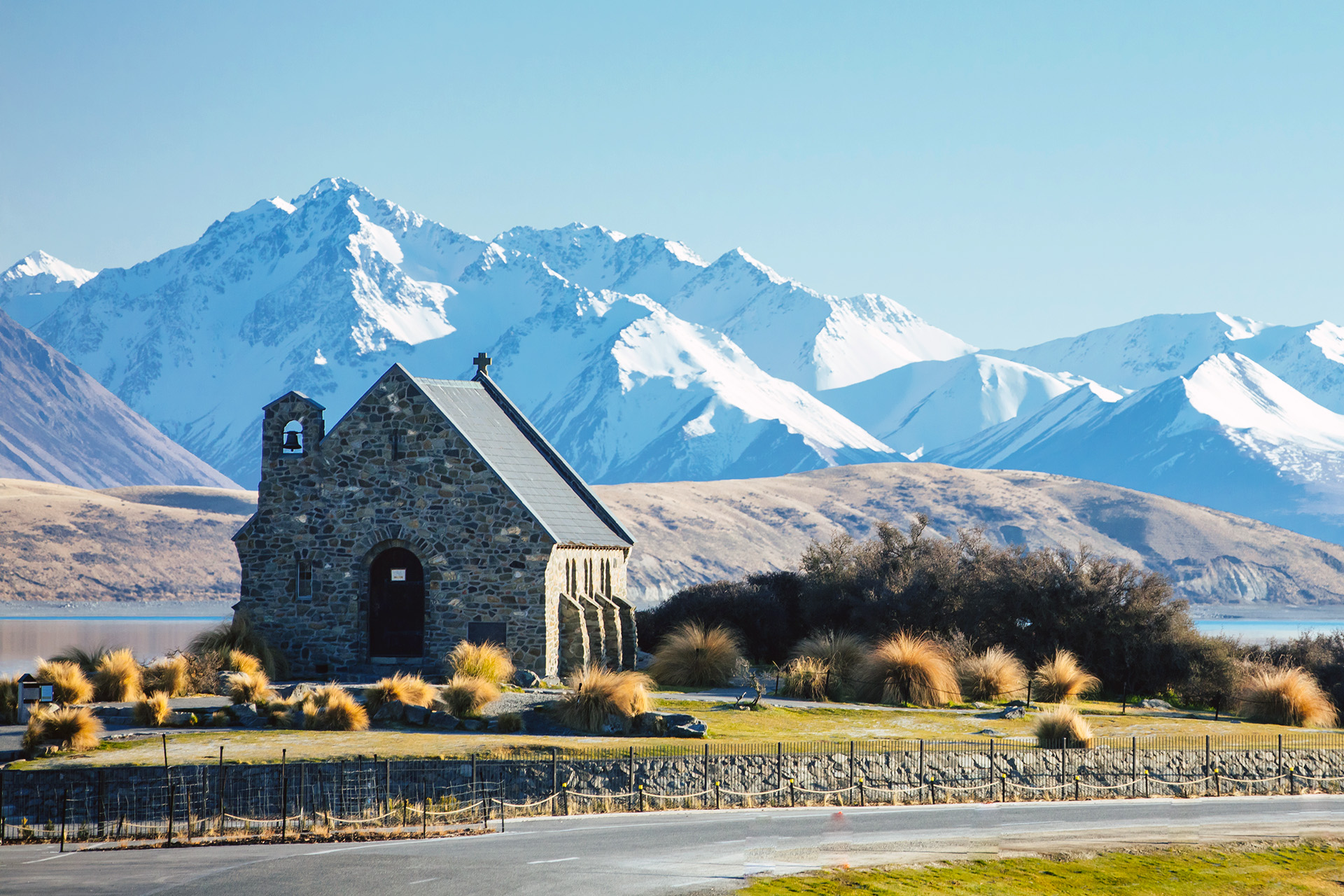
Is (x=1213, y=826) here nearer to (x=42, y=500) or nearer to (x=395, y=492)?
(x=395, y=492)

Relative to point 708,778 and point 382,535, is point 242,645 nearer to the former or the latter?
point 382,535

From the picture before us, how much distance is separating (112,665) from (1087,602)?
29.0 m

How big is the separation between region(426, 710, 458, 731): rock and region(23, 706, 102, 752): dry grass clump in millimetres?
6528

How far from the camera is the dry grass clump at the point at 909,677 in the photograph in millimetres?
36531

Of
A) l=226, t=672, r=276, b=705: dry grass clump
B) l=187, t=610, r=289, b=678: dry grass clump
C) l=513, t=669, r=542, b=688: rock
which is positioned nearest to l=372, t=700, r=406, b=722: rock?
l=226, t=672, r=276, b=705: dry grass clump

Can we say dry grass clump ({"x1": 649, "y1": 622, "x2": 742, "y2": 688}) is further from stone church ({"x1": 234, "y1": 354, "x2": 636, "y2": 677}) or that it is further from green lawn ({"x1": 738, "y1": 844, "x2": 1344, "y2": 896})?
green lawn ({"x1": 738, "y1": 844, "x2": 1344, "y2": 896})

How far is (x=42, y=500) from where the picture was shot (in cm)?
19938

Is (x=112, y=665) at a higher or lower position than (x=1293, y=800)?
higher

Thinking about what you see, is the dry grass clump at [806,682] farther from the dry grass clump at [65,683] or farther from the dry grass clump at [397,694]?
the dry grass clump at [65,683]

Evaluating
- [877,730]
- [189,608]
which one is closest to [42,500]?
[189,608]

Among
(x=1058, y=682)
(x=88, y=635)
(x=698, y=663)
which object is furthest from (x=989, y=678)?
(x=88, y=635)

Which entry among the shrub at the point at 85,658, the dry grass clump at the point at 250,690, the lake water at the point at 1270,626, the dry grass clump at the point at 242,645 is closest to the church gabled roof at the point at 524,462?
the dry grass clump at the point at 242,645

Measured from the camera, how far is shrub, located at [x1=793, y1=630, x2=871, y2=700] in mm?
37969

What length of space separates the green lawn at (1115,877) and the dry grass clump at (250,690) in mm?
15362
